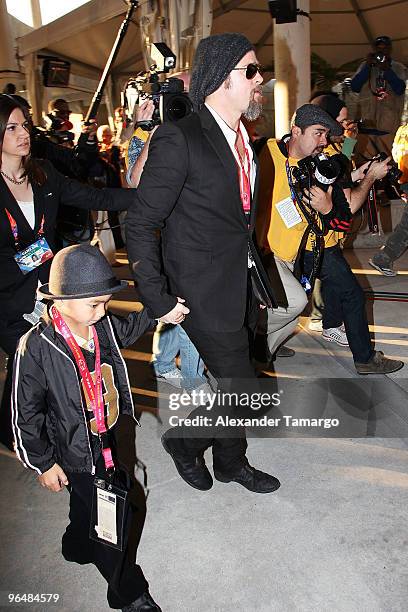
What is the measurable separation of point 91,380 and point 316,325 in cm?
326

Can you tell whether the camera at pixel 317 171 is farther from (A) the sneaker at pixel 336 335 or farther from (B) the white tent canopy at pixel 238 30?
(B) the white tent canopy at pixel 238 30

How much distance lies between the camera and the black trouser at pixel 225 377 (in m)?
2.59

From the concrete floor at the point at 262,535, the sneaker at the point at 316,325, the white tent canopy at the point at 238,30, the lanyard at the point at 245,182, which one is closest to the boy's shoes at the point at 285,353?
the sneaker at the point at 316,325

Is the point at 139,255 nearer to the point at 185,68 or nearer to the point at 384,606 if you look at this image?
the point at 384,606

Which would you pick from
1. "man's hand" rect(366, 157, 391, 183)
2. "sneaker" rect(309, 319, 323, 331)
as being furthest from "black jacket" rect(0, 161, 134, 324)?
"sneaker" rect(309, 319, 323, 331)

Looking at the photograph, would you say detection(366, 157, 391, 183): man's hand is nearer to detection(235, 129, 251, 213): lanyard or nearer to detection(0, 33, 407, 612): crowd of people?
detection(0, 33, 407, 612): crowd of people

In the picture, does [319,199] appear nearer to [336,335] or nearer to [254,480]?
[336,335]

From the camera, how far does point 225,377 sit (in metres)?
2.62

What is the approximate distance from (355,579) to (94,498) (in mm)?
1049

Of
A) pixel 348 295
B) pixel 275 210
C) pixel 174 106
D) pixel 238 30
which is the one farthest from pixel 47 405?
pixel 238 30

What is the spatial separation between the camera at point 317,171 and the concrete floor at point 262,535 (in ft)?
4.72

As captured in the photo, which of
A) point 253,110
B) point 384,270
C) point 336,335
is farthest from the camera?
point 384,270

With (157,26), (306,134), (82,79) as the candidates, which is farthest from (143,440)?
(82,79)

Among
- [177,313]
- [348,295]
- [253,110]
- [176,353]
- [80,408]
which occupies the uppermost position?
[253,110]
